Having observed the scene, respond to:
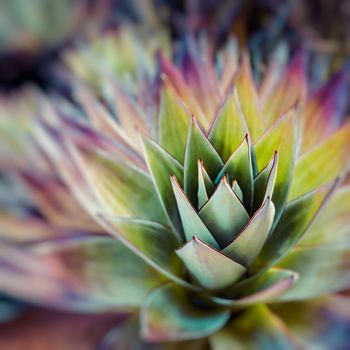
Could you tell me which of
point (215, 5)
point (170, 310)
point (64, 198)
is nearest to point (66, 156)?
point (64, 198)

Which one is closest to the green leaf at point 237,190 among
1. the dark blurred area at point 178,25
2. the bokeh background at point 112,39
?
the bokeh background at point 112,39

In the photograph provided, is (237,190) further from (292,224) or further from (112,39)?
(112,39)

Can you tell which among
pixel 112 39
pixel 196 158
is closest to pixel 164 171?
pixel 196 158

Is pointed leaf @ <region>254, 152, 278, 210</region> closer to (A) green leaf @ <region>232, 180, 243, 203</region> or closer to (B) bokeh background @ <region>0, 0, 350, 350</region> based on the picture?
(A) green leaf @ <region>232, 180, 243, 203</region>

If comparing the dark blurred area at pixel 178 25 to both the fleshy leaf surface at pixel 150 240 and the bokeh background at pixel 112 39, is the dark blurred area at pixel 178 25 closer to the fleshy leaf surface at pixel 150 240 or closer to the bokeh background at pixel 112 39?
the bokeh background at pixel 112 39

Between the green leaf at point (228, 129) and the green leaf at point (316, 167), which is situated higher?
the green leaf at point (228, 129)

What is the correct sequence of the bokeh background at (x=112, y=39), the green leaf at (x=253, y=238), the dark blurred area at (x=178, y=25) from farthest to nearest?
1. the dark blurred area at (x=178, y=25)
2. the bokeh background at (x=112, y=39)
3. the green leaf at (x=253, y=238)

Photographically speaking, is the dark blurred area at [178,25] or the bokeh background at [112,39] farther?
the dark blurred area at [178,25]
